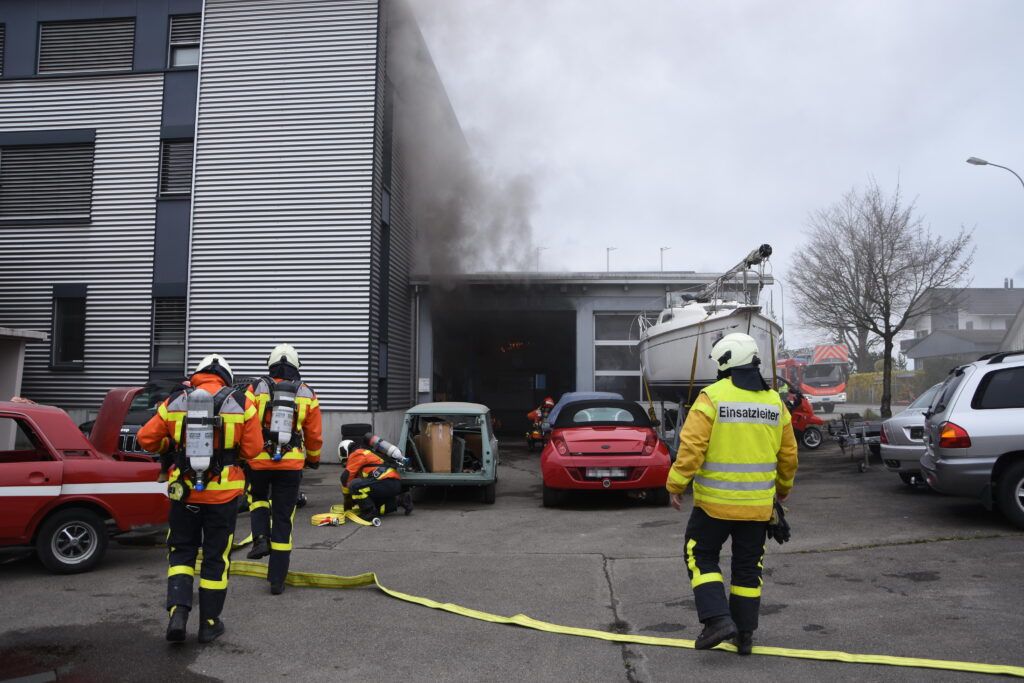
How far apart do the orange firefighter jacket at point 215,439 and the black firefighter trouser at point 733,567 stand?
9.14ft

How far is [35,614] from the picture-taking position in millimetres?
5125

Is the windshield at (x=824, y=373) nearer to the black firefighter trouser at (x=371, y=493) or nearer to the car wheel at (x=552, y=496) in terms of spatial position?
the car wheel at (x=552, y=496)

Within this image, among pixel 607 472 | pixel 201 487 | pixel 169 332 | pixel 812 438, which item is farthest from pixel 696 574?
pixel 169 332

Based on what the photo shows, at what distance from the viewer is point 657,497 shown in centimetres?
991

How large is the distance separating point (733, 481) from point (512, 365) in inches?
1024

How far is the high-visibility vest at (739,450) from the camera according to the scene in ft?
14.2

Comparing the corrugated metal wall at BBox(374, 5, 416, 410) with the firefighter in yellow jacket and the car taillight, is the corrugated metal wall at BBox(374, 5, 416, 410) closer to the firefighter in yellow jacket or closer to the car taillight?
the car taillight

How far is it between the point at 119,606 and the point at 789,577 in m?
5.08

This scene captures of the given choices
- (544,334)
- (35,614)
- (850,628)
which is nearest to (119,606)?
(35,614)

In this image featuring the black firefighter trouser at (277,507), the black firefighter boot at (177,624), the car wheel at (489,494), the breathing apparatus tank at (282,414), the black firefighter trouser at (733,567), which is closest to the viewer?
the black firefighter trouser at (733,567)

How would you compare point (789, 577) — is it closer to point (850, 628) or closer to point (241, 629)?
point (850, 628)

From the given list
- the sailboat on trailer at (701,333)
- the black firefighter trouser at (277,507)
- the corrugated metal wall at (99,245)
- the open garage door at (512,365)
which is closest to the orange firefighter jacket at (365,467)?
the black firefighter trouser at (277,507)

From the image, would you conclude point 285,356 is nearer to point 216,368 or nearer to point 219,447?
point 216,368

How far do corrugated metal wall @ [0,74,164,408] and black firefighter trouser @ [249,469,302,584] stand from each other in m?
11.9
